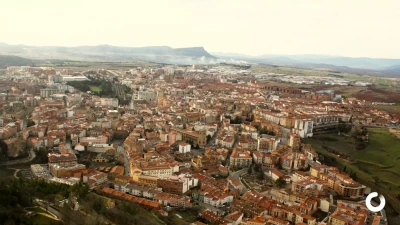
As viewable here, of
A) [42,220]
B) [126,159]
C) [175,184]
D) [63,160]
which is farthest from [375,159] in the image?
[42,220]

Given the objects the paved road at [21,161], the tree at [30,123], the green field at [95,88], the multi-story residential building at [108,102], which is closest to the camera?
the paved road at [21,161]

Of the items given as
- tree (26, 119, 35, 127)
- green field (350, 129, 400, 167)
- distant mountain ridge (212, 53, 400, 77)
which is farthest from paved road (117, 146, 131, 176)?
distant mountain ridge (212, 53, 400, 77)

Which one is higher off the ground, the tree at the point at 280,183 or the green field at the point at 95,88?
the green field at the point at 95,88

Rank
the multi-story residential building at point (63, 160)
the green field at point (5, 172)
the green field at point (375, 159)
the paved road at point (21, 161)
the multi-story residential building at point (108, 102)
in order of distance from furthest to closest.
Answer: the multi-story residential building at point (108, 102) < the paved road at point (21, 161) < the green field at point (375, 159) < the multi-story residential building at point (63, 160) < the green field at point (5, 172)

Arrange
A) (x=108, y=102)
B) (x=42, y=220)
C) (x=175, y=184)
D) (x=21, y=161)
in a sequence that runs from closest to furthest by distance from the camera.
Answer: (x=42, y=220), (x=175, y=184), (x=21, y=161), (x=108, y=102)

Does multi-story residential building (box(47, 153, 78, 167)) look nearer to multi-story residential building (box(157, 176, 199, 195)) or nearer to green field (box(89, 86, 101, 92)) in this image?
multi-story residential building (box(157, 176, 199, 195))

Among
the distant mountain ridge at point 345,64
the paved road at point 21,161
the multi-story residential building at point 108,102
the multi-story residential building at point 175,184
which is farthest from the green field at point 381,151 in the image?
the distant mountain ridge at point 345,64

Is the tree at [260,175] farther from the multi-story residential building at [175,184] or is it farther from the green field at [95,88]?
the green field at [95,88]

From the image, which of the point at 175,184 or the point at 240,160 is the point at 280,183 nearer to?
the point at 240,160

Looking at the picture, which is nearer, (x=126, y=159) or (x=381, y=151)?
(x=126, y=159)
